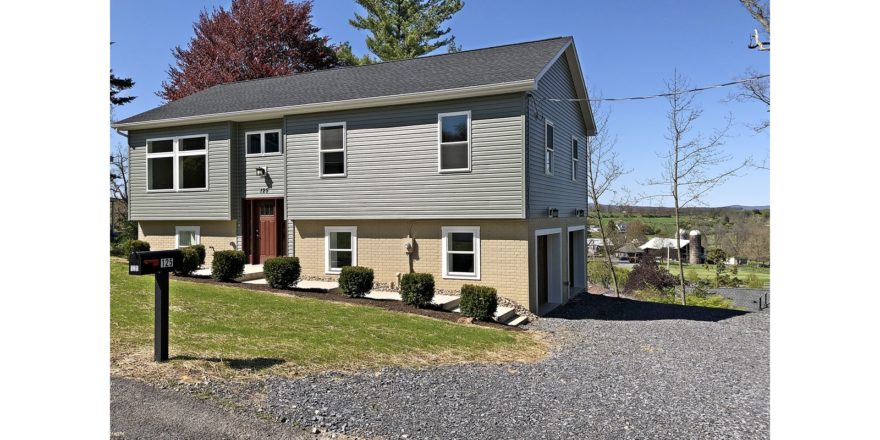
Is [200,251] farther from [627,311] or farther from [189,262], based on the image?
[627,311]

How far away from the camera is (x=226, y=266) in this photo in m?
11.5

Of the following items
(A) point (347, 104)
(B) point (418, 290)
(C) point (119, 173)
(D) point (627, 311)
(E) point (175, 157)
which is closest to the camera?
(B) point (418, 290)

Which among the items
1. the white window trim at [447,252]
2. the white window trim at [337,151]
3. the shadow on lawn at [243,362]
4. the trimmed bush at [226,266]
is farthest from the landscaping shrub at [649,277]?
the shadow on lawn at [243,362]

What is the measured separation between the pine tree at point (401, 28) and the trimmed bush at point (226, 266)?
11.1 m

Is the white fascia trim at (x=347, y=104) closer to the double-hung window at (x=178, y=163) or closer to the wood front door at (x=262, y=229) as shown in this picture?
the double-hung window at (x=178, y=163)

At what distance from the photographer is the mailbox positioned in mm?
4742

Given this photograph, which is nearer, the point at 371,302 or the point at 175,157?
the point at 371,302

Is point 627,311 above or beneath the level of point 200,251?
beneath

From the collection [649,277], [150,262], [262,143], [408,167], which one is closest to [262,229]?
[262,143]

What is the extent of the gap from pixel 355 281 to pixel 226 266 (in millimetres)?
3349

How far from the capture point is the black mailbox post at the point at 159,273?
15.6 ft

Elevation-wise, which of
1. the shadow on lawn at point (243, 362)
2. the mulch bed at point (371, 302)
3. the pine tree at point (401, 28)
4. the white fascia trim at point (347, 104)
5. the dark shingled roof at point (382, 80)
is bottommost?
the mulch bed at point (371, 302)
